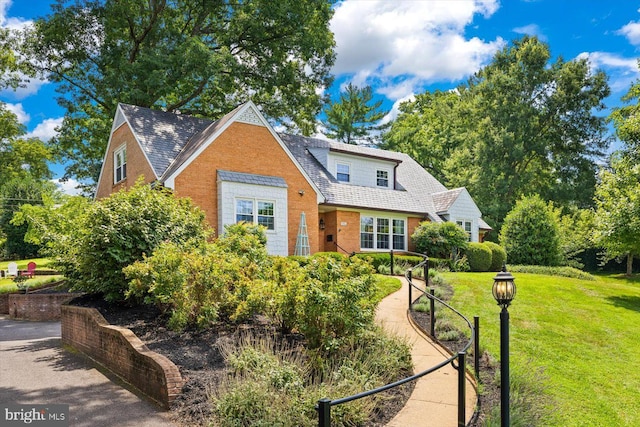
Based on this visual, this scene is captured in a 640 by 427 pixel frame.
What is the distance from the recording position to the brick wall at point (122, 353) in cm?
625

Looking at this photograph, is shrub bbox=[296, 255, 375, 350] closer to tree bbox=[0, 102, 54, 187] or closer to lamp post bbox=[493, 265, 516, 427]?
lamp post bbox=[493, 265, 516, 427]

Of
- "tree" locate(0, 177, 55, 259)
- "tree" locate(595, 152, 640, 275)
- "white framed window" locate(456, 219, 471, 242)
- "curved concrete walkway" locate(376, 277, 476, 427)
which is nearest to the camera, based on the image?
"curved concrete walkway" locate(376, 277, 476, 427)

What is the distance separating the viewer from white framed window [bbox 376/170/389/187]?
26092 mm

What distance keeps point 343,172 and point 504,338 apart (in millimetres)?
20342

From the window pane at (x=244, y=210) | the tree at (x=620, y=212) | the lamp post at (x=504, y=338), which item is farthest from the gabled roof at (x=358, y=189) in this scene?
the lamp post at (x=504, y=338)

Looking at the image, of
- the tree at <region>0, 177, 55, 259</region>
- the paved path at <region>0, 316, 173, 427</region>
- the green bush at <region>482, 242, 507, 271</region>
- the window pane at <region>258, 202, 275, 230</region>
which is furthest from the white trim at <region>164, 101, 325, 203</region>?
the tree at <region>0, 177, 55, 259</region>

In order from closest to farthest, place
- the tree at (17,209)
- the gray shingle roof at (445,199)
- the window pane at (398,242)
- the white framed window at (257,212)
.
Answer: the white framed window at (257,212), the window pane at (398,242), the gray shingle roof at (445,199), the tree at (17,209)

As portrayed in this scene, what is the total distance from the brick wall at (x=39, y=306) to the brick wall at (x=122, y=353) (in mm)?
6034

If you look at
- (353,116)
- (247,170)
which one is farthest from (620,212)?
(353,116)

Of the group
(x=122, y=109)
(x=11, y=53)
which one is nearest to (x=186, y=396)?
(x=122, y=109)

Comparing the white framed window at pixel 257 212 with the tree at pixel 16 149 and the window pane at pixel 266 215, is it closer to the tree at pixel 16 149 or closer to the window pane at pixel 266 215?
the window pane at pixel 266 215

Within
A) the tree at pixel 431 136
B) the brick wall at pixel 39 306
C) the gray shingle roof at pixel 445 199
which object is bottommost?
the brick wall at pixel 39 306

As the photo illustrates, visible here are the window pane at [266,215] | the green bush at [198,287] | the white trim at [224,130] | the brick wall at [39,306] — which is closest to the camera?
the green bush at [198,287]

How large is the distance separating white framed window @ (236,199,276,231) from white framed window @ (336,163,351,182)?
6.34 m
